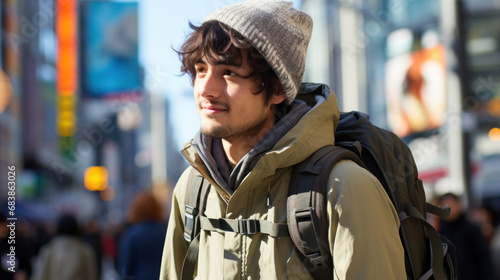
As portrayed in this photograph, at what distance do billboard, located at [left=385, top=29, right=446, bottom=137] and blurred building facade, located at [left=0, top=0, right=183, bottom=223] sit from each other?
26.6 ft

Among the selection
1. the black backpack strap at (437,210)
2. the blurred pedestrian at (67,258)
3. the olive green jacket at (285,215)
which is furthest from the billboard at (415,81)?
the olive green jacket at (285,215)

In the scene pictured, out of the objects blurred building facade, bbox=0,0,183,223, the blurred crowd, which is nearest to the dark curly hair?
the blurred crowd

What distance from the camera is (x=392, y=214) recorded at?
2.13 metres

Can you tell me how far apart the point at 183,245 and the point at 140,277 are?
3.95 meters

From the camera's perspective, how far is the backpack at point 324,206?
207cm

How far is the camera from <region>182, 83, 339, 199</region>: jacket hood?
2.18m

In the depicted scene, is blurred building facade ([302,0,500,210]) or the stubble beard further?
blurred building facade ([302,0,500,210])

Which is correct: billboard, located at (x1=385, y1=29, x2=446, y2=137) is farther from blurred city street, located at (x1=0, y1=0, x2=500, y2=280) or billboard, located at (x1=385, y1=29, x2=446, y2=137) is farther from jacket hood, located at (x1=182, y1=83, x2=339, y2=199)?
jacket hood, located at (x1=182, y1=83, x2=339, y2=199)

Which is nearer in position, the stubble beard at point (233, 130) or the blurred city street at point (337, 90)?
the stubble beard at point (233, 130)

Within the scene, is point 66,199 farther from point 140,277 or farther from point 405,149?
point 405,149

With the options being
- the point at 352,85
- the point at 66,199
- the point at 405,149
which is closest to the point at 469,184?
the point at 405,149

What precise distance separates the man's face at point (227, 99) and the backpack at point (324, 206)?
10.2 inches

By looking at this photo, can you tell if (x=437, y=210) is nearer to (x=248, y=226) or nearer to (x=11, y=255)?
(x=248, y=226)

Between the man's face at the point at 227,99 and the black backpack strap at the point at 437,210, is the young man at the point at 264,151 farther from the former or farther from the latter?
the black backpack strap at the point at 437,210
